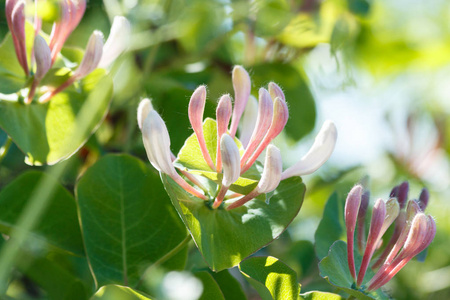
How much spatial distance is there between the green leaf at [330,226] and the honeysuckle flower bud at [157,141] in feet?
0.51

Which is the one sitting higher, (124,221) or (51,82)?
(51,82)

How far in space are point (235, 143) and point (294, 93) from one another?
16.9 inches

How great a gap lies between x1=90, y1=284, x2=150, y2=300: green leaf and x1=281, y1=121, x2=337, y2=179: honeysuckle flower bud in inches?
5.3

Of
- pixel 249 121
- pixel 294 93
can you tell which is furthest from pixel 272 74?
pixel 249 121

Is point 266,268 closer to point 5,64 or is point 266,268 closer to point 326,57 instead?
point 5,64

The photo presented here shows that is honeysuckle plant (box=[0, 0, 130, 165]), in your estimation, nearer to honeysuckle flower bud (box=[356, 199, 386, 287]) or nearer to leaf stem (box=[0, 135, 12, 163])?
leaf stem (box=[0, 135, 12, 163])

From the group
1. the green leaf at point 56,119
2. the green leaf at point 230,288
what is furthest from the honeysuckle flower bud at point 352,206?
the green leaf at point 56,119

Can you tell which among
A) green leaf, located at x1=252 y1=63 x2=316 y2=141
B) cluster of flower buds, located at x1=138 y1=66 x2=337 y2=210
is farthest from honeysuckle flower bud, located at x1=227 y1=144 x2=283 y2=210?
green leaf, located at x1=252 y1=63 x2=316 y2=141

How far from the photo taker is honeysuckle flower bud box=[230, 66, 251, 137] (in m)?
0.42

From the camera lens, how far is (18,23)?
0.44m

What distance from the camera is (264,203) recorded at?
437mm

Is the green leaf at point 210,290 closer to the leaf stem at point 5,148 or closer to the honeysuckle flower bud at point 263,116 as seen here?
the honeysuckle flower bud at point 263,116

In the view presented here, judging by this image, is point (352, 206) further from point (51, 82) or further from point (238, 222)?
point (51, 82)

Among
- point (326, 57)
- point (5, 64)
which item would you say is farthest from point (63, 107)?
point (326, 57)
